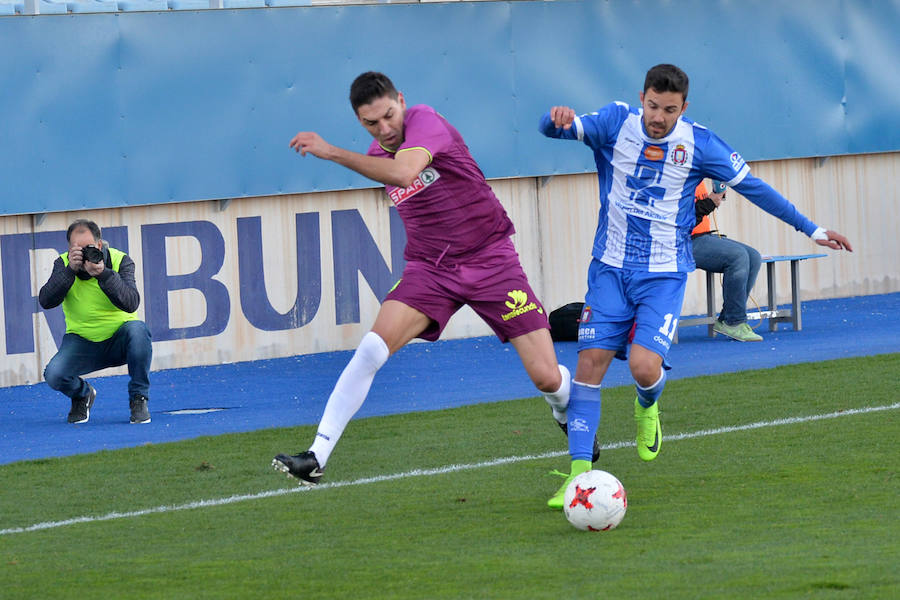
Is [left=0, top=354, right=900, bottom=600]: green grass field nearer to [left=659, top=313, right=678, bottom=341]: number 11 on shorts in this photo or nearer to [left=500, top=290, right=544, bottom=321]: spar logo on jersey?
[left=659, top=313, right=678, bottom=341]: number 11 on shorts

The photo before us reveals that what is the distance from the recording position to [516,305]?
749cm

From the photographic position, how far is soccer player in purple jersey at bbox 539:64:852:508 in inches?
289

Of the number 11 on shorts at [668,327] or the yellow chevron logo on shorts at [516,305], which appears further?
the yellow chevron logo on shorts at [516,305]

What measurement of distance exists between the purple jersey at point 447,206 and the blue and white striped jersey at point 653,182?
0.45 meters

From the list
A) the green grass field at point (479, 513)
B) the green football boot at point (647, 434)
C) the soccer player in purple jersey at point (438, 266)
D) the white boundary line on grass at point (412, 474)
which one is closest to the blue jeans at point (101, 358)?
the green grass field at point (479, 513)

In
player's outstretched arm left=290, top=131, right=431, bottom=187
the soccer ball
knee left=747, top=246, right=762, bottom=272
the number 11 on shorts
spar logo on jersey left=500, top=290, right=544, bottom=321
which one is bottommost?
the soccer ball

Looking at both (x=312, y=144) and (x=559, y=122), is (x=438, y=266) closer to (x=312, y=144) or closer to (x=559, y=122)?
(x=559, y=122)

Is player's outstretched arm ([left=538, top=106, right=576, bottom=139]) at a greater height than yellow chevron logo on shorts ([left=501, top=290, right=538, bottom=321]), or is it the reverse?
player's outstretched arm ([left=538, top=106, right=576, bottom=139])

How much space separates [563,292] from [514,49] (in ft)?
9.02

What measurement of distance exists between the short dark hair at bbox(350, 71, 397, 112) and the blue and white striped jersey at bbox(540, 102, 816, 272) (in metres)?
0.85

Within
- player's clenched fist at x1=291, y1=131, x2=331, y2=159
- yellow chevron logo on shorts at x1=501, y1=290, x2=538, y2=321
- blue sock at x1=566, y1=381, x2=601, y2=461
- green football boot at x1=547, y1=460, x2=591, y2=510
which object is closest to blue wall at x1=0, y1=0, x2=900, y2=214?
yellow chevron logo on shorts at x1=501, y1=290, x2=538, y2=321

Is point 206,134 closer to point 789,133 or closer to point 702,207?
point 702,207

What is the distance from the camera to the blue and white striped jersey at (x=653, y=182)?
7.39 meters

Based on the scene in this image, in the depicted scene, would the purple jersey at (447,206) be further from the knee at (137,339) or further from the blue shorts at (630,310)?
the knee at (137,339)
